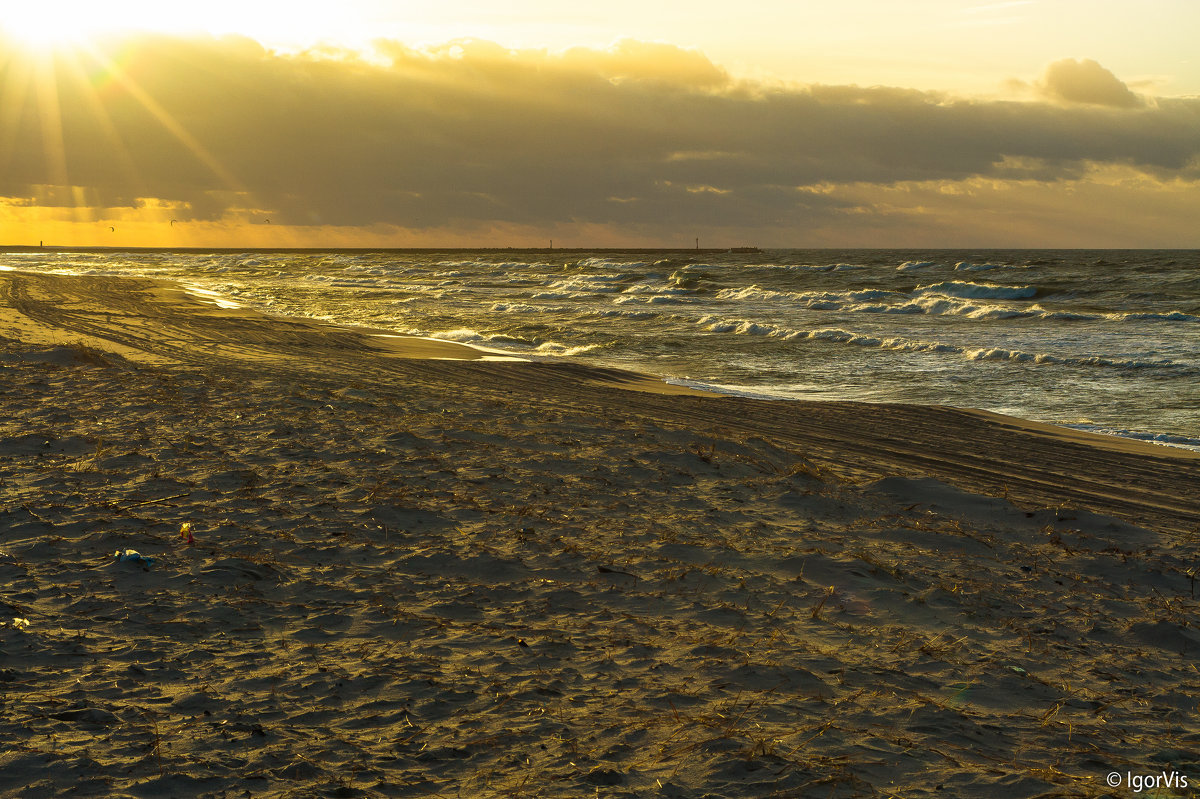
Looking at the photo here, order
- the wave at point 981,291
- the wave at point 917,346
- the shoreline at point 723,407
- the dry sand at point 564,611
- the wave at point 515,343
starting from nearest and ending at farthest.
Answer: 1. the dry sand at point 564,611
2. the shoreline at point 723,407
3. the wave at point 917,346
4. the wave at point 515,343
5. the wave at point 981,291

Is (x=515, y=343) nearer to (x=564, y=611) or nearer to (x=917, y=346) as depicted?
(x=917, y=346)

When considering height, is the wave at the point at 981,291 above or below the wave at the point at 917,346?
above

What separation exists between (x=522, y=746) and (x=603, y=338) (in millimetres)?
21341

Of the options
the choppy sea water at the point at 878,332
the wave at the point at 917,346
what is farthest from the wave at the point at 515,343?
the wave at the point at 917,346

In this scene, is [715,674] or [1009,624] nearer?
[715,674]

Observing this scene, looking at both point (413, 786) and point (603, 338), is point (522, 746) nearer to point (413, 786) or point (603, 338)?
point (413, 786)

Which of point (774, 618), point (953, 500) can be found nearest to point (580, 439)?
point (953, 500)

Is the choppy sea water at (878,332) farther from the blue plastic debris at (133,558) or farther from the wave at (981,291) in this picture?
the blue plastic debris at (133,558)

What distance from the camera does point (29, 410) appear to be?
9125 millimetres

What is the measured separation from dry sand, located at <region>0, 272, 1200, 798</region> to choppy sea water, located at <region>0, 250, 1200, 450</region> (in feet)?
20.0

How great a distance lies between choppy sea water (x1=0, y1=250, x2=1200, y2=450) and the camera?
51.6ft

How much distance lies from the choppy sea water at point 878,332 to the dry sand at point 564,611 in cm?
610

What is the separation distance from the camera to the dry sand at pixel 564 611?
341 cm

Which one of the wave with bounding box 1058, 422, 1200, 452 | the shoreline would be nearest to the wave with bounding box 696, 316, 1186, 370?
the wave with bounding box 1058, 422, 1200, 452
